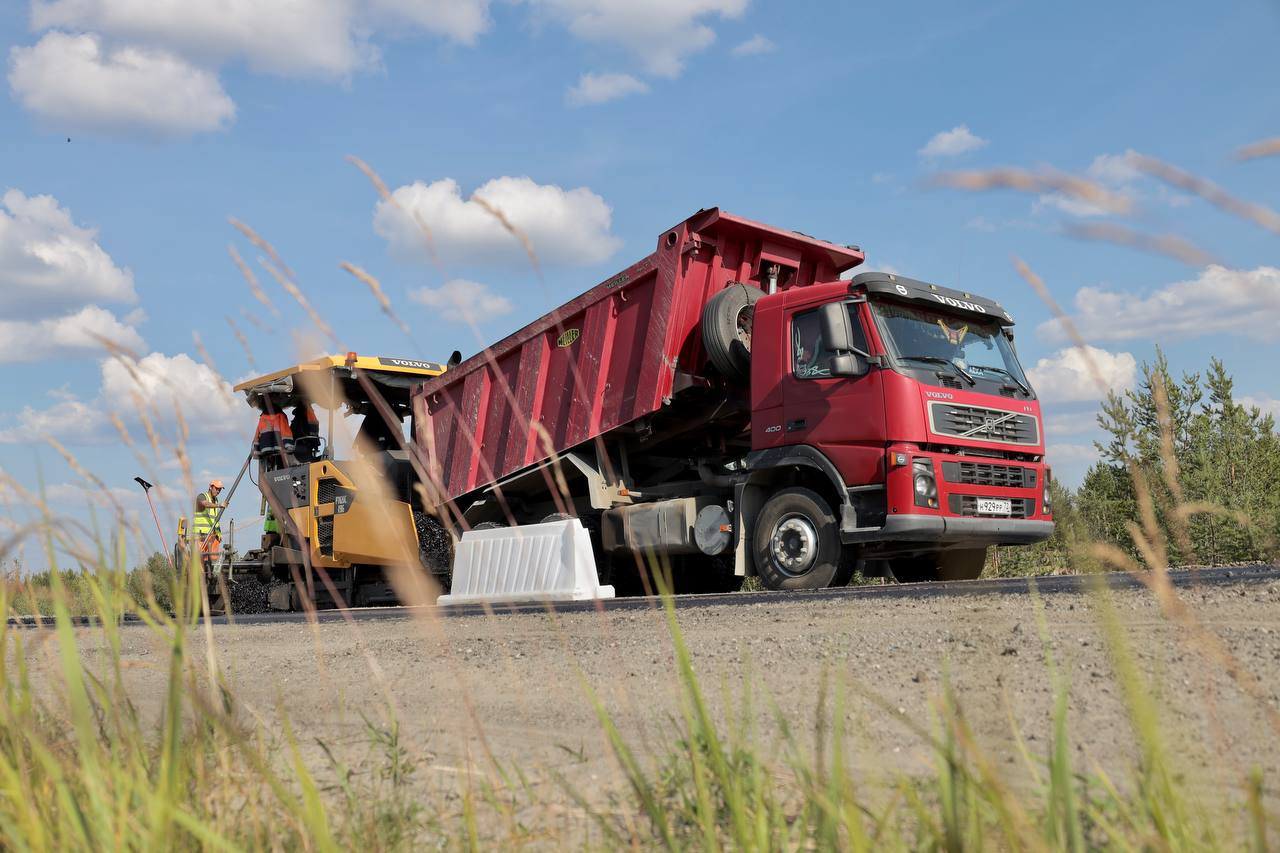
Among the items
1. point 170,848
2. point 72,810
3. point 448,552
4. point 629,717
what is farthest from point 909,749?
point 448,552

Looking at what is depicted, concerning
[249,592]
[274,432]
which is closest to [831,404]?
[274,432]

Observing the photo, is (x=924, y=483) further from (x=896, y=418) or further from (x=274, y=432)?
(x=274, y=432)

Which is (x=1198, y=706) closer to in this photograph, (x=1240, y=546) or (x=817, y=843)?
(x=817, y=843)

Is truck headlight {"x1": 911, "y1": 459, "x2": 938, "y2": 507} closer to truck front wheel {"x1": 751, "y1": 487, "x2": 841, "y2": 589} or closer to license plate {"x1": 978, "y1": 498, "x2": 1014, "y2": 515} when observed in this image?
license plate {"x1": 978, "y1": 498, "x2": 1014, "y2": 515}

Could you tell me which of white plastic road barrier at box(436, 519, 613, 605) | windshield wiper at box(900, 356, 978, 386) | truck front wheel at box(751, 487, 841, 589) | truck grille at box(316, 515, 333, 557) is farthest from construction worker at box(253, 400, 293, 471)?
windshield wiper at box(900, 356, 978, 386)

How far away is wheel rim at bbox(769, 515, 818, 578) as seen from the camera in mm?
9156

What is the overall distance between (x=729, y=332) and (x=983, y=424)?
2387mm

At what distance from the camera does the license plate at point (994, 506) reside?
904cm

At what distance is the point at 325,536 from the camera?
13.4 m

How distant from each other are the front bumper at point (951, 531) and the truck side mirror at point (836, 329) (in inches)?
57.1

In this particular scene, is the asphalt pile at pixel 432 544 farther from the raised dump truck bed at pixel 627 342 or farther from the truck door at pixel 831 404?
the truck door at pixel 831 404

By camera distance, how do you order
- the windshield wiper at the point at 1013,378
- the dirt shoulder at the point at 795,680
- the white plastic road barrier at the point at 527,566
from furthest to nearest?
the white plastic road barrier at the point at 527,566 < the windshield wiper at the point at 1013,378 < the dirt shoulder at the point at 795,680

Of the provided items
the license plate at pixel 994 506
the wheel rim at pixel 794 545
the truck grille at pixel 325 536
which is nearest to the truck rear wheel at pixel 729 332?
the wheel rim at pixel 794 545

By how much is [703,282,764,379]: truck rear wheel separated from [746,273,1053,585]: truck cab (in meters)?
0.26
